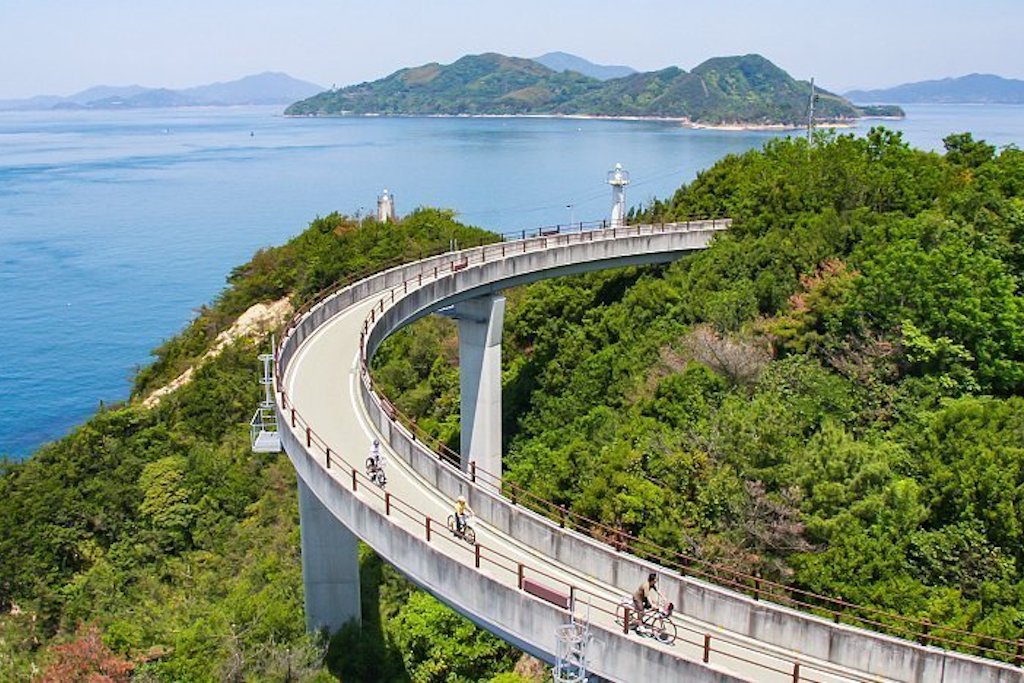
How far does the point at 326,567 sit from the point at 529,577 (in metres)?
8.13

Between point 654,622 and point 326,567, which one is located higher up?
point 654,622

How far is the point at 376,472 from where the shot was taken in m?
19.5

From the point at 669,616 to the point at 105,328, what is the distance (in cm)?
5573

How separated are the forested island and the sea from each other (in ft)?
37.0

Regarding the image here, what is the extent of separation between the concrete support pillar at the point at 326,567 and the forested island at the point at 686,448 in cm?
81

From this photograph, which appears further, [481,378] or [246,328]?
[246,328]

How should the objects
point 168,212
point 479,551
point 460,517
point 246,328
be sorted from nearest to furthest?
point 479,551, point 460,517, point 246,328, point 168,212

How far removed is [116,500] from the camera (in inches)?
1296


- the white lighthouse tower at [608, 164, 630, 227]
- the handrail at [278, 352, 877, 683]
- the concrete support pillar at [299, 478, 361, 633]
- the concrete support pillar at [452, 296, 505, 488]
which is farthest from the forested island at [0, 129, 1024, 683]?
the white lighthouse tower at [608, 164, 630, 227]

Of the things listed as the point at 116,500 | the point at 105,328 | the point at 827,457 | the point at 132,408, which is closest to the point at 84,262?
the point at 105,328

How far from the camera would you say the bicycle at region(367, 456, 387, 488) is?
19.5 m

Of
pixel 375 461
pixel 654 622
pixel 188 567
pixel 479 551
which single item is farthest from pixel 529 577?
pixel 188 567

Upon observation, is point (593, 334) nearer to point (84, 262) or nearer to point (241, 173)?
point (84, 262)

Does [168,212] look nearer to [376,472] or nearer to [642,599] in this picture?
[376,472]
